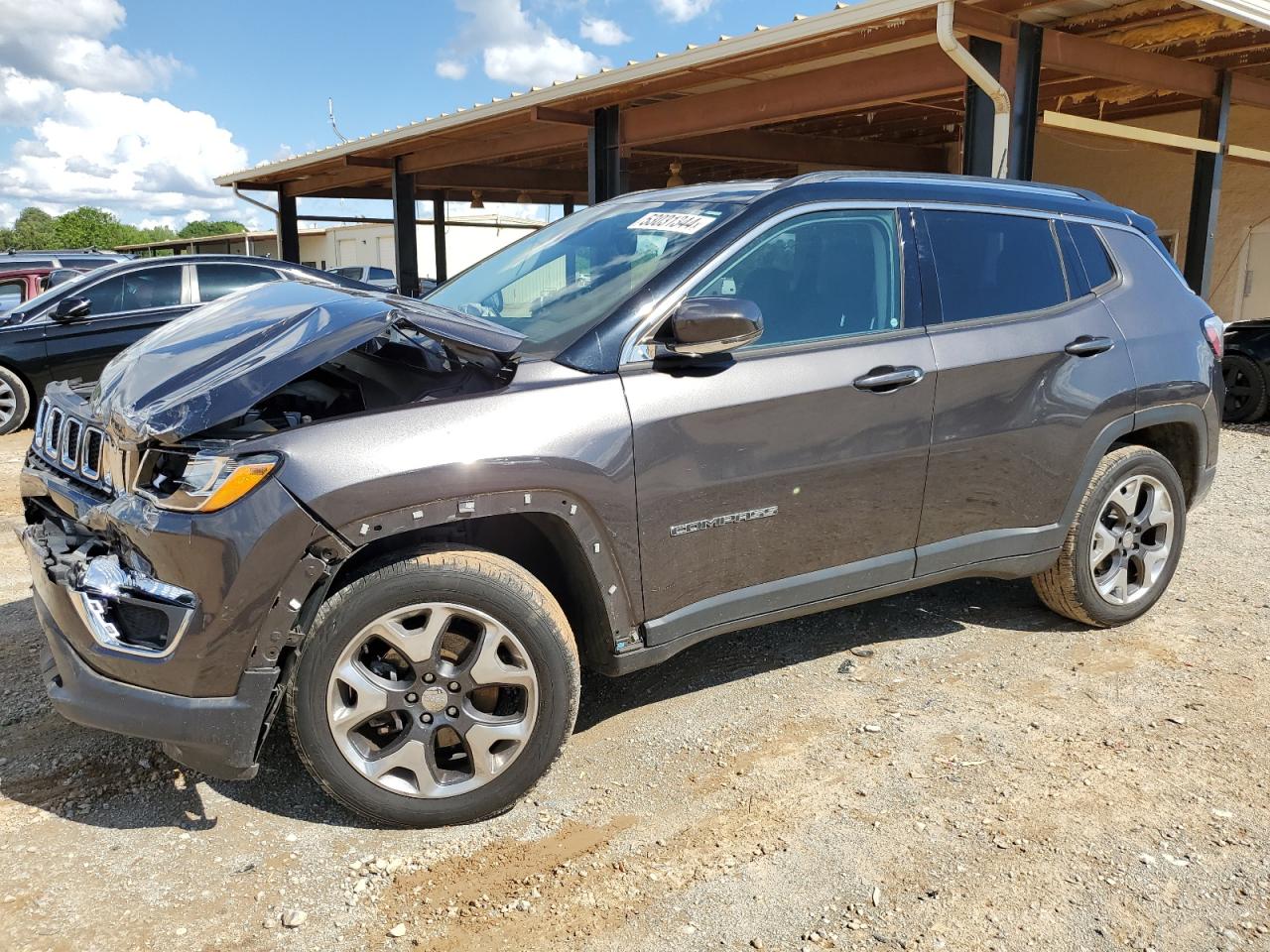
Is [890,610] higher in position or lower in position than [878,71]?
lower

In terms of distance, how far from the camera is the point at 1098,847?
2816 mm

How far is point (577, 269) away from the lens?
3621mm

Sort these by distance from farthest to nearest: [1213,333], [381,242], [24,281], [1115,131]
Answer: [381,242], [24,281], [1115,131], [1213,333]

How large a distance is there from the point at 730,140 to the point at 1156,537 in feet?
36.6

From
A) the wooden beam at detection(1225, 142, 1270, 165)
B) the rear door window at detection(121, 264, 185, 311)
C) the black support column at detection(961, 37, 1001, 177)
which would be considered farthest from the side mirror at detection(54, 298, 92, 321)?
the wooden beam at detection(1225, 142, 1270, 165)

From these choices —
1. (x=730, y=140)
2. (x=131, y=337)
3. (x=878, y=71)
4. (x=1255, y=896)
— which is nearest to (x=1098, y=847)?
(x=1255, y=896)

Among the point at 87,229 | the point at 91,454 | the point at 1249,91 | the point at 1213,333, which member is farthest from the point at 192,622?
the point at 87,229

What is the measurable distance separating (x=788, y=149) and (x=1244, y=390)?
737 centimetres

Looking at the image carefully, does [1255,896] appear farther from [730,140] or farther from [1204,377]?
[730,140]

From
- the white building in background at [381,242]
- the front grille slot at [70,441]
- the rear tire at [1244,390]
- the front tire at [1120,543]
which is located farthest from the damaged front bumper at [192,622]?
the white building in background at [381,242]

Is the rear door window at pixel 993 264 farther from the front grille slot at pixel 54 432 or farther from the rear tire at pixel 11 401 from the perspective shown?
the rear tire at pixel 11 401

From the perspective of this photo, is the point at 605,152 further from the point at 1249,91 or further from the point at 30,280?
the point at 30,280

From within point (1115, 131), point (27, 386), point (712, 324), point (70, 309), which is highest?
point (1115, 131)

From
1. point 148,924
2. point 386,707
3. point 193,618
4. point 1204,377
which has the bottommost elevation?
point 148,924
